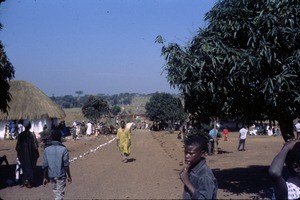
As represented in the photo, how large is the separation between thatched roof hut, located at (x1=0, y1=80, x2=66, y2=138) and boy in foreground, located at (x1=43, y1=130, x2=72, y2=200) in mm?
28768

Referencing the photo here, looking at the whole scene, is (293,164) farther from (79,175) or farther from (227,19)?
(79,175)

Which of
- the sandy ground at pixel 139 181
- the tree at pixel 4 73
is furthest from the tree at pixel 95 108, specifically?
the tree at pixel 4 73

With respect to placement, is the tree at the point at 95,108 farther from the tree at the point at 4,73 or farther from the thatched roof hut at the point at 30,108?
the tree at the point at 4,73

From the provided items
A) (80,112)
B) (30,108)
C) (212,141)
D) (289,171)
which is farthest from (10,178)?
(80,112)

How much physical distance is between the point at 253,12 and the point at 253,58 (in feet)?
4.37

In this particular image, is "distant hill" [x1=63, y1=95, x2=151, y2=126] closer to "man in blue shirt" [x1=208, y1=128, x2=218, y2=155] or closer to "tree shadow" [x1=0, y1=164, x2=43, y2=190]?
"man in blue shirt" [x1=208, y1=128, x2=218, y2=155]

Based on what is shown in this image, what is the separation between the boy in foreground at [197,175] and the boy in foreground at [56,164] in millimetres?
4104

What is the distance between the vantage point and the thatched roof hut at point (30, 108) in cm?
3575

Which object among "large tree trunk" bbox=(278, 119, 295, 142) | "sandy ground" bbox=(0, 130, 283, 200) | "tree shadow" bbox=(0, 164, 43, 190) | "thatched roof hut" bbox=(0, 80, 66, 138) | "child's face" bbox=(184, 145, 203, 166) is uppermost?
"thatched roof hut" bbox=(0, 80, 66, 138)

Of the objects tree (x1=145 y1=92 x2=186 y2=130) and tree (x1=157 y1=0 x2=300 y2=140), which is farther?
tree (x1=145 y1=92 x2=186 y2=130)

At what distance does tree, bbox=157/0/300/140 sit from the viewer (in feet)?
27.5

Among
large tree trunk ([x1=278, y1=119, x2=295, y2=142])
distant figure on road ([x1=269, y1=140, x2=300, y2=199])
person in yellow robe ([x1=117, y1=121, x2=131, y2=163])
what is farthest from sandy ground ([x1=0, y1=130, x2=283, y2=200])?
distant figure on road ([x1=269, y1=140, x2=300, y2=199])

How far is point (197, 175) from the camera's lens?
11.8 feet

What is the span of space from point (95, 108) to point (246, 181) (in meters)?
45.4
